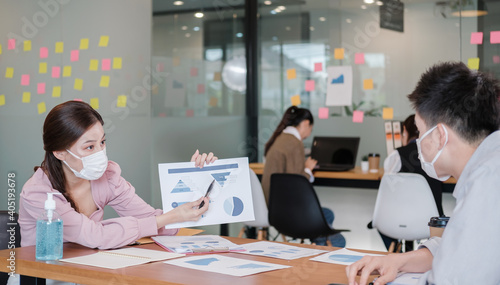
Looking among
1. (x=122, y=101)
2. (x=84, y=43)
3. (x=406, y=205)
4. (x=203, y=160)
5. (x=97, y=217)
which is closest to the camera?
(x=203, y=160)

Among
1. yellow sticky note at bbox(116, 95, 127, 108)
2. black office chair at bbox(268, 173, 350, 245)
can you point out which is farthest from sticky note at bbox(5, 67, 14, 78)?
black office chair at bbox(268, 173, 350, 245)

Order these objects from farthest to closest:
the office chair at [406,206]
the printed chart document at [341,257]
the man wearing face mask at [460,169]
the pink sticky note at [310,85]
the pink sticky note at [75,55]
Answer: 1. the pink sticky note at [310,85]
2. the pink sticky note at [75,55]
3. the office chair at [406,206]
4. the printed chart document at [341,257]
5. the man wearing face mask at [460,169]

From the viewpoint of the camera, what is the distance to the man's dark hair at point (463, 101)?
1.40 meters

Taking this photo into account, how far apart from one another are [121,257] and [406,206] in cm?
214

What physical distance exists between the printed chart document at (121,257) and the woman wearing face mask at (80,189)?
0.26ft

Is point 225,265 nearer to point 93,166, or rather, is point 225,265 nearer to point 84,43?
point 93,166

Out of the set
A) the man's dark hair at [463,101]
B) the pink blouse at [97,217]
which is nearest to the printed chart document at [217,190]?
the pink blouse at [97,217]

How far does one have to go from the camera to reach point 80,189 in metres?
2.19

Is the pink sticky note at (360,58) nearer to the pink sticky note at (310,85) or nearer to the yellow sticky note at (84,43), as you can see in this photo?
the pink sticky note at (310,85)

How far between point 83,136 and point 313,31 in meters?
4.03

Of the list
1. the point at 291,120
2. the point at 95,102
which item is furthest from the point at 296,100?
the point at 95,102

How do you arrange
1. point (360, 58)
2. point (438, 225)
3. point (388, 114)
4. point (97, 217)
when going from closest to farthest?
point (438, 225) < point (97, 217) < point (388, 114) < point (360, 58)

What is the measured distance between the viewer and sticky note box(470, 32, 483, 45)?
4.99 metres

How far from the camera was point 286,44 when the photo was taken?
592 cm
